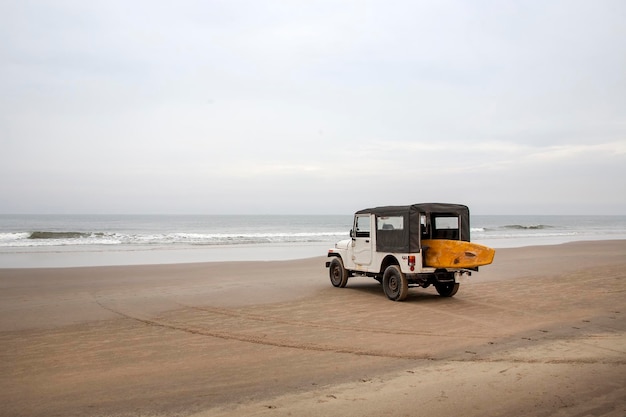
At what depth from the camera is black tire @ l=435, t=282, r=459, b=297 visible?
1330 centimetres

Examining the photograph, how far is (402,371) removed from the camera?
673 cm

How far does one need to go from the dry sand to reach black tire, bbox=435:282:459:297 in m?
0.32

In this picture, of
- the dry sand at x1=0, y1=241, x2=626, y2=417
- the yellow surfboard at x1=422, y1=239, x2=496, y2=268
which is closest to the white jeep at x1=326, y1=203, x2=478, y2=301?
the yellow surfboard at x1=422, y1=239, x2=496, y2=268

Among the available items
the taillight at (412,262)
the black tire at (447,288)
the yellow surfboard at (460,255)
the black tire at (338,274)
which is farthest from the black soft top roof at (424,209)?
the black tire at (338,274)

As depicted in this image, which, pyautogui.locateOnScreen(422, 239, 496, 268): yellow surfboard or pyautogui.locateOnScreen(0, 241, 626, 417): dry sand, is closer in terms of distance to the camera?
pyautogui.locateOnScreen(0, 241, 626, 417): dry sand

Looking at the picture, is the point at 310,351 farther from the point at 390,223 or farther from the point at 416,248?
the point at 390,223

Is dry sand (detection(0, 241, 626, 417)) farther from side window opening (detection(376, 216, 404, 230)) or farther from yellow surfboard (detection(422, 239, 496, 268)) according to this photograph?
side window opening (detection(376, 216, 404, 230))

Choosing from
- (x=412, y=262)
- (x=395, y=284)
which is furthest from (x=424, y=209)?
(x=395, y=284)

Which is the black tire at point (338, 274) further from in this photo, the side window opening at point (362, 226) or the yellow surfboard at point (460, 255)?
the yellow surfboard at point (460, 255)

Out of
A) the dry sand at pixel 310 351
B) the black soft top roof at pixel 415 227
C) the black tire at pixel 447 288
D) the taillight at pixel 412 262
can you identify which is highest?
the black soft top roof at pixel 415 227

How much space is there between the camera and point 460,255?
12.0 meters

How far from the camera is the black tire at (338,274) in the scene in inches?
585

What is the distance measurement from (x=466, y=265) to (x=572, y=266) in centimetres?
1132

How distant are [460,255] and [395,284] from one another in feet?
5.68
